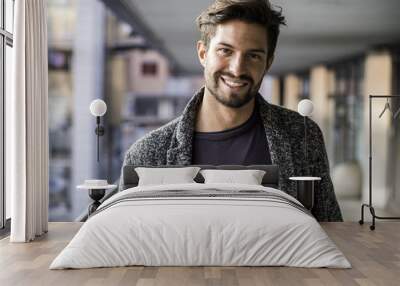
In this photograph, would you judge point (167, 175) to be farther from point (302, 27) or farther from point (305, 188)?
point (302, 27)

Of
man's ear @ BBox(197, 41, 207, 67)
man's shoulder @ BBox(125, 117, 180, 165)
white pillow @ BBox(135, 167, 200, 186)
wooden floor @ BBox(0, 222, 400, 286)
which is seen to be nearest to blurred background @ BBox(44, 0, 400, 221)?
man's ear @ BBox(197, 41, 207, 67)

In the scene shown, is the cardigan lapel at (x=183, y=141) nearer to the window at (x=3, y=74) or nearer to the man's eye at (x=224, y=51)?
the man's eye at (x=224, y=51)

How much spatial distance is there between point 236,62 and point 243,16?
0.43 meters

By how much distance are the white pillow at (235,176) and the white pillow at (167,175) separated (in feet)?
0.50

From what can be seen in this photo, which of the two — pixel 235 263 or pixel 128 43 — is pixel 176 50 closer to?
pixel 128 43

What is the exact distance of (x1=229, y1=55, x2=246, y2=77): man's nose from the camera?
217 inches

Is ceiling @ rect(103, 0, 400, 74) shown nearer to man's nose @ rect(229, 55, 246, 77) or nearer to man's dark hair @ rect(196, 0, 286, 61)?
man's dark hair @ rect(196, 0, 286, 61)

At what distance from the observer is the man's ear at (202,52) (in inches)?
227

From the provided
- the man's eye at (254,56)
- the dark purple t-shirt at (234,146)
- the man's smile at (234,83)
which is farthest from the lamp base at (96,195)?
the man's eye at (254,56)

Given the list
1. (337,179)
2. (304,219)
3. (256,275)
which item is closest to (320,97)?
(337,179)

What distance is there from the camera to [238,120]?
5699 millimetres

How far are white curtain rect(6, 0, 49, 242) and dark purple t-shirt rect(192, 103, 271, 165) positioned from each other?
145 cm

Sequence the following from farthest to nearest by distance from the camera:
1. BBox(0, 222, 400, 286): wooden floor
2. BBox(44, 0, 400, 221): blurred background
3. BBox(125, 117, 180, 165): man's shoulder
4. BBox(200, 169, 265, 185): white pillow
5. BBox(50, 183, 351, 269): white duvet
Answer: BBox(44, 0, 400, 221): blurred background → BBox(125, 117, 180, 165): man's shoulder → BBox(200, 169, 265, 185): white pillow → BBox(50, 183, 351, 269): white duvet → BBox(0, 222, 400, 286): wooden floor

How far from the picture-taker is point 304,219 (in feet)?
12.5
